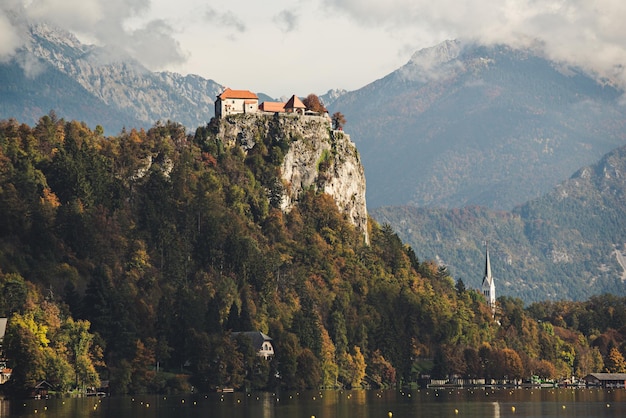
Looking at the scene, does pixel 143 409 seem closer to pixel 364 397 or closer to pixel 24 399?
pixel 24 399

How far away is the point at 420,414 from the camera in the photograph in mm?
148500

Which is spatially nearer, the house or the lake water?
the lake water

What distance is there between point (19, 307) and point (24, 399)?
20.8 m

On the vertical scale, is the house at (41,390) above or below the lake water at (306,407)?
above

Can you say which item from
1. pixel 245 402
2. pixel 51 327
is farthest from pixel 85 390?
pixel 245 402

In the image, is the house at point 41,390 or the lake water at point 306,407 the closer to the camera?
the lake water at point 306,407

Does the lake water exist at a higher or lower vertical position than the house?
lower

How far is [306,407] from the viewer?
160750 mm

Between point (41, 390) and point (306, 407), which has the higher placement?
point (41, 390)

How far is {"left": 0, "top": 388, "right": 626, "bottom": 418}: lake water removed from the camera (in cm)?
14225

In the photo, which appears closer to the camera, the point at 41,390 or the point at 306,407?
the point at 306,407

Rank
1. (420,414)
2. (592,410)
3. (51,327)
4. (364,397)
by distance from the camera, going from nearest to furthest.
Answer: (420,414) → (592,410) → (51,327) → (364,397)

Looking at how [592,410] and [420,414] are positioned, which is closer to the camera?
[420,414]

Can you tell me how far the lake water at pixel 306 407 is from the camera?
142250 mm
